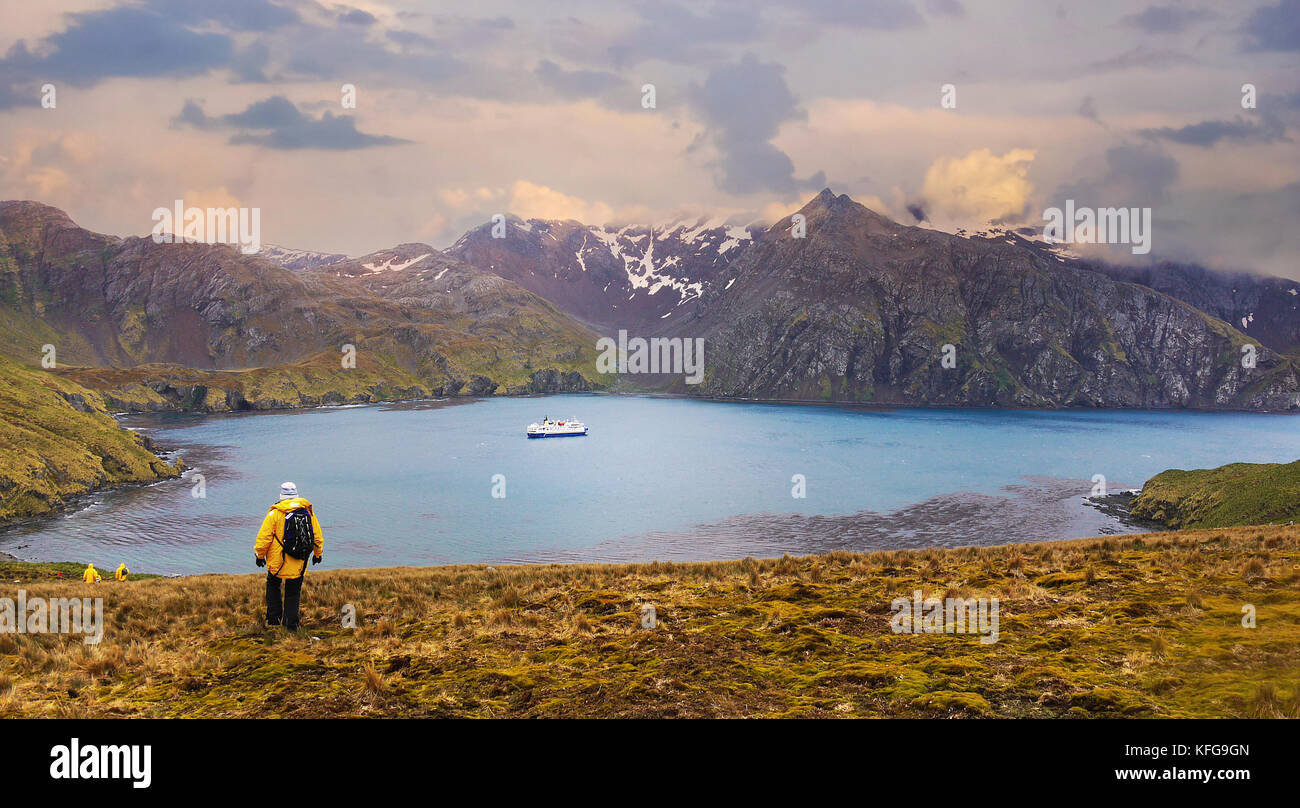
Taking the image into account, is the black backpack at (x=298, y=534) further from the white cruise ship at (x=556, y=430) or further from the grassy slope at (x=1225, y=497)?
the white cruise ship at (x=556, y=430)

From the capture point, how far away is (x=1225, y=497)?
216 ft

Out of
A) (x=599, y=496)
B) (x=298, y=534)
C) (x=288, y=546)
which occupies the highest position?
(x=298, y=534)

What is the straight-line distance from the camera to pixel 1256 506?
194 ft

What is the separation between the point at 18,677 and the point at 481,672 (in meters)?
8.81

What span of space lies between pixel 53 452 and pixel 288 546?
101 meters

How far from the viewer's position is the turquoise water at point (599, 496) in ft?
221

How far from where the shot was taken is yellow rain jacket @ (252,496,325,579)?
15652mm

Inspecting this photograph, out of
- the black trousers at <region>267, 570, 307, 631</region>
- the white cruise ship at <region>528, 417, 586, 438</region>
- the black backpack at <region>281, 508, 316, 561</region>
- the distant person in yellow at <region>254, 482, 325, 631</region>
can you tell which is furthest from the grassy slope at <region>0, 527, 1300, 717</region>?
the white cruise ship at <region>528, 417, 586, 438</region>

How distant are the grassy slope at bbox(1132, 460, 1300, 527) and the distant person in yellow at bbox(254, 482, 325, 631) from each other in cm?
6863

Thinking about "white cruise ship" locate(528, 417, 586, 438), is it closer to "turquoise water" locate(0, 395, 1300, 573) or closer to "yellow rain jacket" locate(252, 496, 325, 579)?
"turquoise water" locate(0, 395, 1300, 573)

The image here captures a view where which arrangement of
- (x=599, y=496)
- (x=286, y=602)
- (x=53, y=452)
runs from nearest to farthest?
(x=286, y=602) → (x=53, y=452) → (x=599, y=496)

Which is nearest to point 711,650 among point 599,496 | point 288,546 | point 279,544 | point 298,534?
point 298,534

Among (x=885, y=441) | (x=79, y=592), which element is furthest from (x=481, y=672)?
(x=885, y=441)

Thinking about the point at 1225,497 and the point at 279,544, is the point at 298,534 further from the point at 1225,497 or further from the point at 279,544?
the point at 1225,497
